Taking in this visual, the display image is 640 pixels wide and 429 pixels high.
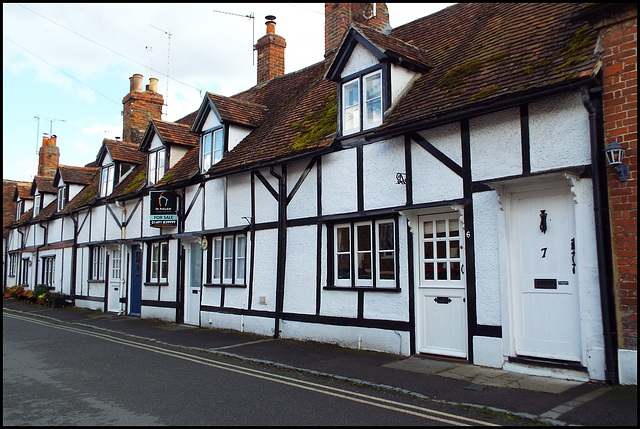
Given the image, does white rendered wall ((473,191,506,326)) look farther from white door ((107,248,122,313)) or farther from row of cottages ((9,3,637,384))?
white door ((107,248,122,313))

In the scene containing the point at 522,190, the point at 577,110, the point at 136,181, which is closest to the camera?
the point at 577,110

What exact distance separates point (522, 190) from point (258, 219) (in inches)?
275

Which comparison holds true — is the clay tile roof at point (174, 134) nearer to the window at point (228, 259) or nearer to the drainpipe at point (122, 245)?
the drainpipe at point (122, 245)

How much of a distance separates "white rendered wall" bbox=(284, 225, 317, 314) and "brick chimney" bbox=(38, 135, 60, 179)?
90.5 ft

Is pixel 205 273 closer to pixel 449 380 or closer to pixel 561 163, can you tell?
pixel 449 380


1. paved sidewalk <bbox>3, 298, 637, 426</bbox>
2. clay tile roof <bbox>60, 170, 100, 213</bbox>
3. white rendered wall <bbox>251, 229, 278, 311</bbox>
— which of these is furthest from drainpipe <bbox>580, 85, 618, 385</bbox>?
clay tile roof <bbox>60, 170, 100, 213</bbox>

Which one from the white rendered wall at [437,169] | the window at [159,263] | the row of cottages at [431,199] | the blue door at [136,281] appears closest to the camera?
the row of cottages at [431,199]

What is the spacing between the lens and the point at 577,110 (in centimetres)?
732

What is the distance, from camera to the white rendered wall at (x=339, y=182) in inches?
421

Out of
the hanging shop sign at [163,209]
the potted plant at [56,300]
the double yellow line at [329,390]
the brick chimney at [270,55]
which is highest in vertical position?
the brick chimney at [270,55]

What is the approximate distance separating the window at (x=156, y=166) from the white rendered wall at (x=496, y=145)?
12.4 meters

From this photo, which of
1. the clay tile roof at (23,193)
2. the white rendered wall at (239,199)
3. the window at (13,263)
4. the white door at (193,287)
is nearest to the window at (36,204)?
the clay tile roof at (23,193)

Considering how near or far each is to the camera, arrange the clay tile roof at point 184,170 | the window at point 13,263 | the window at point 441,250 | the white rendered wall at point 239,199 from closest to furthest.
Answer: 1. the window at point 441,250
2. the white rendered wall at point 239,199
3. the clay tile roof at point 184,170
4. the window at point 13,263

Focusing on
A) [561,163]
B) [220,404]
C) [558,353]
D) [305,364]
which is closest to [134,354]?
[305,364]
